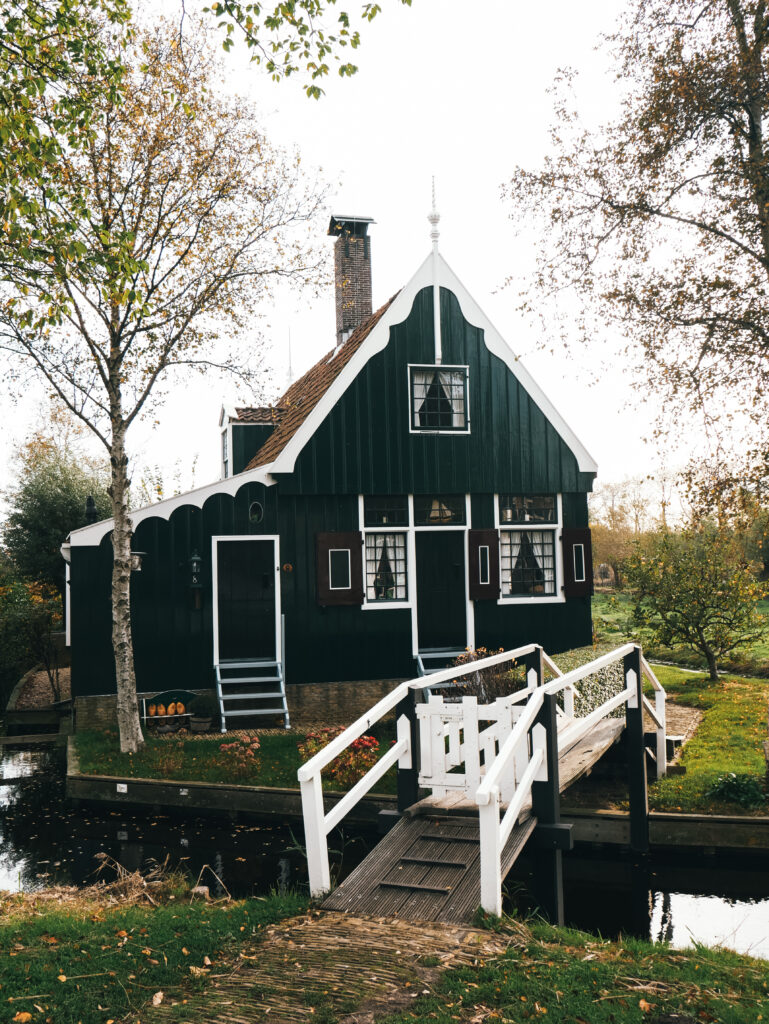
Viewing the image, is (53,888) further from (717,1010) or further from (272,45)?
(272,45)

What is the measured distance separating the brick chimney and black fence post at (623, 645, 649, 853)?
1134 cm

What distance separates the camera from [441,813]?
6816 millimetres

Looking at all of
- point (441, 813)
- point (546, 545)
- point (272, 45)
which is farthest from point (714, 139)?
point (441, 813)

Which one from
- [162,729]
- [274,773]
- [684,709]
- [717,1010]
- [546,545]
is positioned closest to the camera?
[717,1010]

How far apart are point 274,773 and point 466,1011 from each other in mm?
6655

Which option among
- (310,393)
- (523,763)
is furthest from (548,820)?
(310,393)

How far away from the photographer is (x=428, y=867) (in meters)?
5.88

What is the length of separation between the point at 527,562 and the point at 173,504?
643 centimetres

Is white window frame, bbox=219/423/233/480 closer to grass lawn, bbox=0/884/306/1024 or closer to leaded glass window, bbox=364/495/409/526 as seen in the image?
leaded glass window, bbox=364/495/409/526

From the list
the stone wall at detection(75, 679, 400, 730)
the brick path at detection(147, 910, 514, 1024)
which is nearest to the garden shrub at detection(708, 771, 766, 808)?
the brick path at detection(147, 910, 514, 1024)

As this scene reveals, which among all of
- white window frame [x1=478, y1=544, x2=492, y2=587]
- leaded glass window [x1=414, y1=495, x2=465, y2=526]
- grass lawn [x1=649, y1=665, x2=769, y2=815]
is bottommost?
grass lawn [x1=649, y1=665, x2=769, y2=815]

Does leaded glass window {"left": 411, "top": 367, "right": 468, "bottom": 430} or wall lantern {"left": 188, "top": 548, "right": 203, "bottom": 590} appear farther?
leaded glass window {"left": 411, "top": 367, "right": 468, "bottom": 430}

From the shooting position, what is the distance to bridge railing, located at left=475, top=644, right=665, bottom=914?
523 centimetres

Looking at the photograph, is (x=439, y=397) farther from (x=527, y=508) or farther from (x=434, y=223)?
(x=434, y=223)
